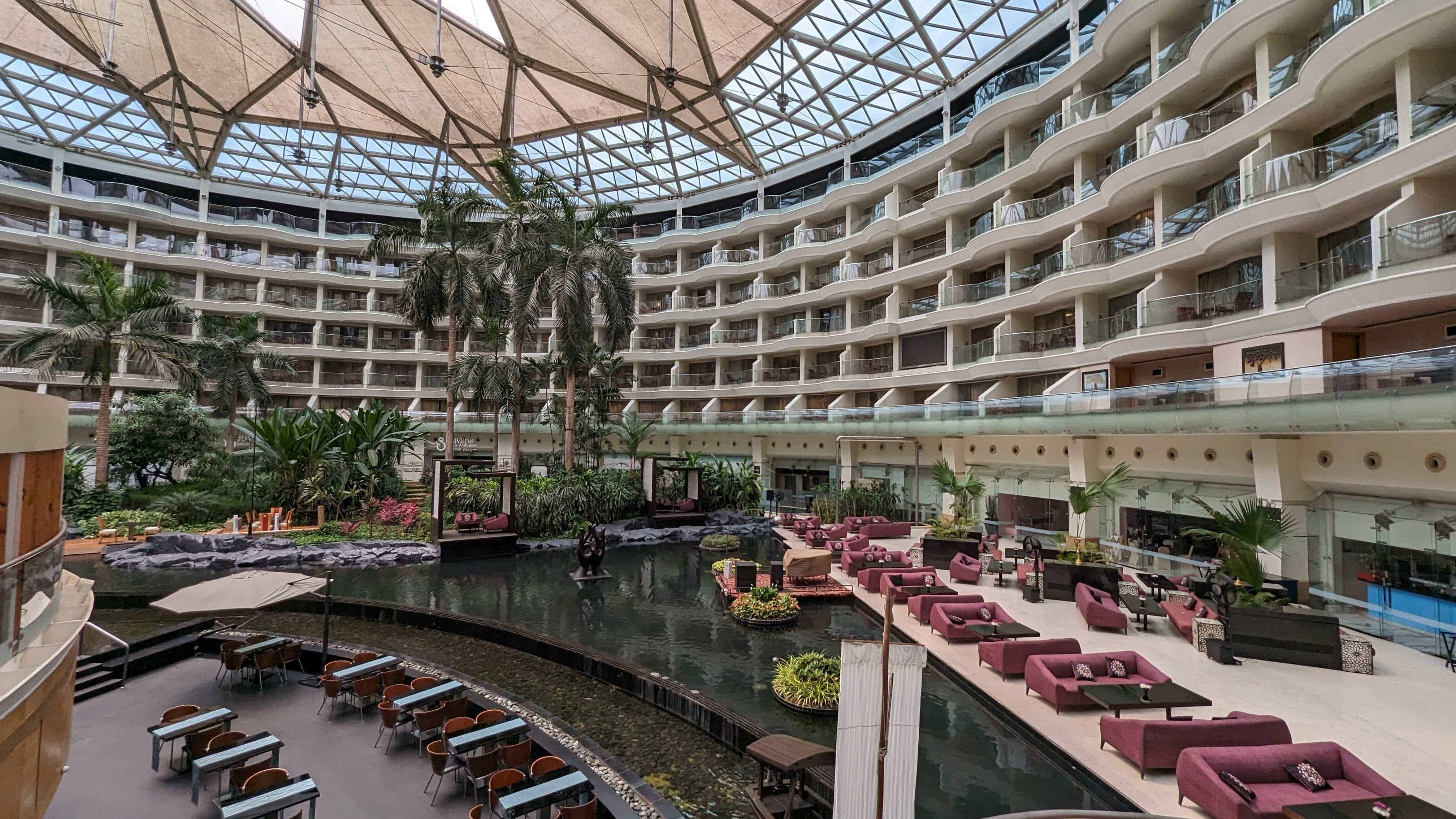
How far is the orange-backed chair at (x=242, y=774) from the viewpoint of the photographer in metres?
7.48

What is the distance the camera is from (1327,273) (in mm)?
15758

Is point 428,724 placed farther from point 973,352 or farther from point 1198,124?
point 973,352

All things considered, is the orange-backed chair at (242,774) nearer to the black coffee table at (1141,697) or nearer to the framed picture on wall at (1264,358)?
the black coffee table at (1141,697)

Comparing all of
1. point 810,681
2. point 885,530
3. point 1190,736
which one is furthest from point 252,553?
point 1190,736

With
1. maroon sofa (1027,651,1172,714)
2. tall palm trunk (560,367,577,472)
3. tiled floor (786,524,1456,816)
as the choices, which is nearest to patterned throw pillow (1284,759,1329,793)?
tiled floor (786,524,1456,816)

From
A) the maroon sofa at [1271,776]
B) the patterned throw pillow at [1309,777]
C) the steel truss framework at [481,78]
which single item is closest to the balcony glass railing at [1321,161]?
the maroon sofa at [1271,776]

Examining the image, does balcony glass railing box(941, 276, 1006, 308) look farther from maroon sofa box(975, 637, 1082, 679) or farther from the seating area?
the seating area

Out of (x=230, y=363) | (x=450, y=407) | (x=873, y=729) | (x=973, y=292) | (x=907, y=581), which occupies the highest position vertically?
(x=973, y=292)

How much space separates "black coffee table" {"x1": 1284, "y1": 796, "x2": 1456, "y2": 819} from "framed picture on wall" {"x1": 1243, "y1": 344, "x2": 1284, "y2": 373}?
1451 centimetres

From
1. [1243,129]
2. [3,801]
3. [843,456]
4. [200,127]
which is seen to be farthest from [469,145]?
[3,801]

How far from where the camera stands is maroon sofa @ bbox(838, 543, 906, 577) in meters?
19.1

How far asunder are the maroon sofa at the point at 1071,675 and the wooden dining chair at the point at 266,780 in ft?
34.3

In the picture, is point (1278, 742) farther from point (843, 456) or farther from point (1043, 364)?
point (843, 456)

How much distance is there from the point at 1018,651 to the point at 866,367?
28.0 meters
